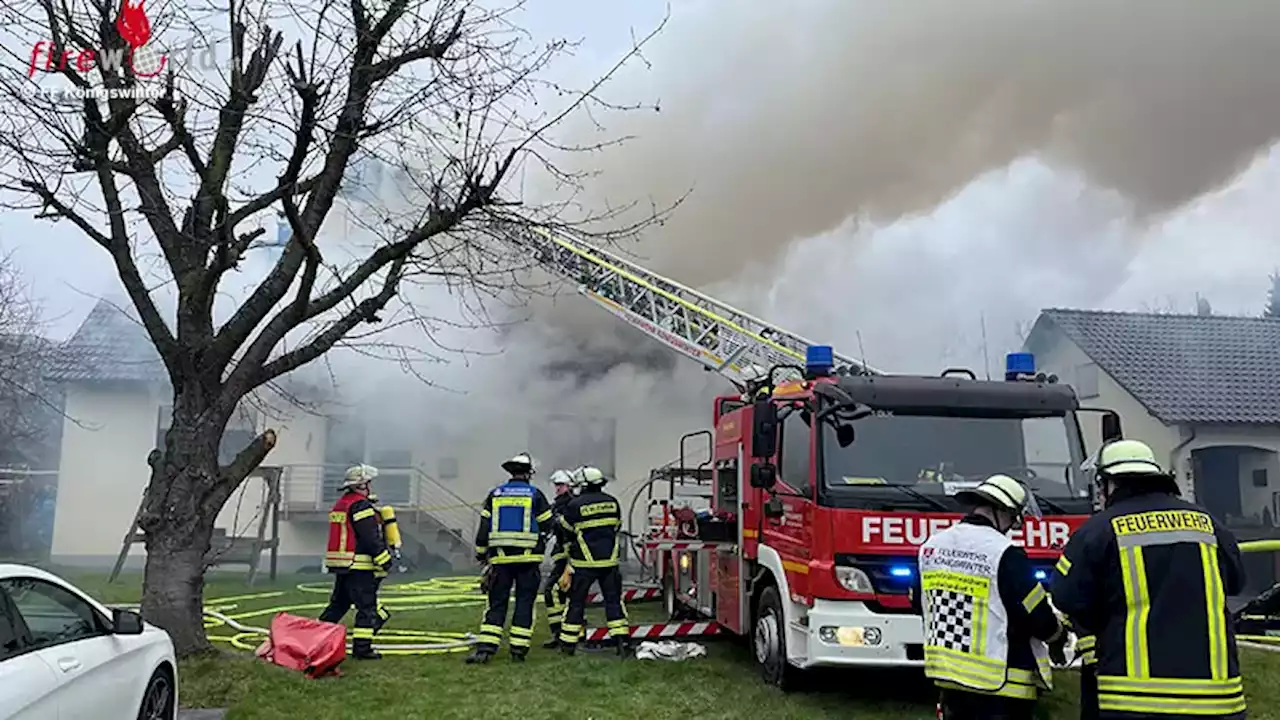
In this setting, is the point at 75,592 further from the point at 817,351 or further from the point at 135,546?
the point at 135,546

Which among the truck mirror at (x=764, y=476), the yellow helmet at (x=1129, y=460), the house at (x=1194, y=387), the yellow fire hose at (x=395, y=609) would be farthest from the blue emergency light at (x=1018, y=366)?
the house at (x=1194, y=387)

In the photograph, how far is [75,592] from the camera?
432 cm

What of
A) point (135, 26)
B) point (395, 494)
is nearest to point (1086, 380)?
point (395, 494)

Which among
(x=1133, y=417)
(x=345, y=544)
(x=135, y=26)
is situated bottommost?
(x=345, y=544)

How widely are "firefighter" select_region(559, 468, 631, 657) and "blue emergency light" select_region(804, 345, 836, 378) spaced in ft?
Result: 6.72

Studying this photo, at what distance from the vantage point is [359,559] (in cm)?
738

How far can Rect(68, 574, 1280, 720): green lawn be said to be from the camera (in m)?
5.86

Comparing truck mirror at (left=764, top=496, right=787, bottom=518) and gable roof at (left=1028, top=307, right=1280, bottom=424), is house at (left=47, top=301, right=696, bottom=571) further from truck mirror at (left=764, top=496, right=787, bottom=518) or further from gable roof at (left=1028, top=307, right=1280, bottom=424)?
truck mirror at (left=764, top=496, right=787, bottom=518)

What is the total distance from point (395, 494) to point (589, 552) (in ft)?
34.4

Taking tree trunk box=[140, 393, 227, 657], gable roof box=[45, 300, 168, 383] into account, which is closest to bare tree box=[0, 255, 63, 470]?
gable roof box=[45, 300, 168, 383]

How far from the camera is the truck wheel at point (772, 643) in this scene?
6.13 m

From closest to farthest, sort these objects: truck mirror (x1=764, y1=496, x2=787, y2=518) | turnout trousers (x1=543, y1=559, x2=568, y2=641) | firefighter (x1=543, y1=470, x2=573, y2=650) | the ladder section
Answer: truck mirror (x1=764, y1=496, x2=787, y2=518)
firefighter (x1=543, y1=470, x2=573, y2=650)
turnout trousers (x1=543, y1=559, x2=568, y2=641)
the ladder section

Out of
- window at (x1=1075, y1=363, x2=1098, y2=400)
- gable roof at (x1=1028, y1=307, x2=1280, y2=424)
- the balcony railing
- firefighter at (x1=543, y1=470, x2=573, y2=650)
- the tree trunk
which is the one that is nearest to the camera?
the tree trunk

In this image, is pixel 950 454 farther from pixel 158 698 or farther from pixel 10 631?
pixel 10 631
